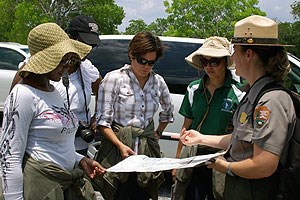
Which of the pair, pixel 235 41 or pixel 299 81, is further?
pixel 299 81

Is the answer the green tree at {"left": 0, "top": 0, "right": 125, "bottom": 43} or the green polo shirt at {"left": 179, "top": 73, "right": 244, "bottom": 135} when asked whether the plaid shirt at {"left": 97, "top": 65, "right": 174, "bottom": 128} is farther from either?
the green tree at {"left": 0, "top": 0, "right": 125, "bottom": 43}

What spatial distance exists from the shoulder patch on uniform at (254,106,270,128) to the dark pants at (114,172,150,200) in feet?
4.50

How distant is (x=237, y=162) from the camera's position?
6.73 ft

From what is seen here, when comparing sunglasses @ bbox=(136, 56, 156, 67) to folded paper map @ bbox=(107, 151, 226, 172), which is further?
sunglasses @ bbox=(136, 56, 156, 67)

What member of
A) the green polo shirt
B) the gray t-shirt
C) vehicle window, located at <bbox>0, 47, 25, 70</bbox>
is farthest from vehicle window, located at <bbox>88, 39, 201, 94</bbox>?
vehicle window, located at <bbox>0, 47, 25, 70</bbox>

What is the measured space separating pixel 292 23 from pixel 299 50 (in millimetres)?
9067

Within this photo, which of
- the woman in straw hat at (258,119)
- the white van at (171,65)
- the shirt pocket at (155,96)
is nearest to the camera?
the woman in straw hat at (258,119)

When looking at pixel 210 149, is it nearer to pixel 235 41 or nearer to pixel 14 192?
pixel 235 41

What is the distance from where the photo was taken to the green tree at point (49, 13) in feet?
100

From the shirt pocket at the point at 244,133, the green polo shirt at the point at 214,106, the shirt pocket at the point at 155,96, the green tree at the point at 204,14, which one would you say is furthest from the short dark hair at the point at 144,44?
the green tree at the point at 204,14

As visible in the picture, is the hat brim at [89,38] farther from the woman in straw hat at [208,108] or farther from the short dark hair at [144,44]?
the woman in straw hat at [208,108]

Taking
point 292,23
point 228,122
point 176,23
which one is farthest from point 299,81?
point 292,23

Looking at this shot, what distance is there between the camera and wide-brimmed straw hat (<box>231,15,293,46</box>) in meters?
2.06

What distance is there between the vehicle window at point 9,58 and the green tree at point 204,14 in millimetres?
21609
